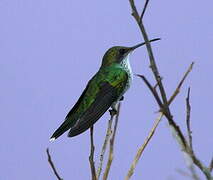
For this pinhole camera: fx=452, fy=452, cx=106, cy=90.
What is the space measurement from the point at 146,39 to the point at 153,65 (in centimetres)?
4

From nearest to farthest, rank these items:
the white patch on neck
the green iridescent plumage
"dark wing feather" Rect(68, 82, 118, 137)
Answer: "dark wing feather" Rect(68, 82, 118, 137)
the green iridescent plumage
the white patch on neck

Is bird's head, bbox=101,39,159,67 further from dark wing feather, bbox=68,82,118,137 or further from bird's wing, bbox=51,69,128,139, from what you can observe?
dark wing feather, bbox=68,82,118,137

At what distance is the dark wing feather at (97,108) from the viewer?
1.39 meters

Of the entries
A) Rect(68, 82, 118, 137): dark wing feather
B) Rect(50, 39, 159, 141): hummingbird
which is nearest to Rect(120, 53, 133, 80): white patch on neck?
Rect(50, 39, 159, 141): hummingbird

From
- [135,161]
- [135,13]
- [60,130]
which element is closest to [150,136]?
[135,161]

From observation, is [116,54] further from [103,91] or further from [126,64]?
[103,91]

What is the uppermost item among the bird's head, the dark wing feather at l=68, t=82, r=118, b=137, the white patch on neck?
the bird's head

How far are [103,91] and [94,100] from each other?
60mm

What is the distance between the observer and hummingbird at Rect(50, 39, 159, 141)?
4.99 ft

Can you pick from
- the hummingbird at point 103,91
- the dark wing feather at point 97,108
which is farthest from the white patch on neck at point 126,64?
the dark wing feather at point 97,108

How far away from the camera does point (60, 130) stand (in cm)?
147

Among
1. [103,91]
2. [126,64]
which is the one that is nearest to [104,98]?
[103,91]

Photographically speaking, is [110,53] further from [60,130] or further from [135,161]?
[135,161]

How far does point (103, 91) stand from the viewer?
176 centimetres
